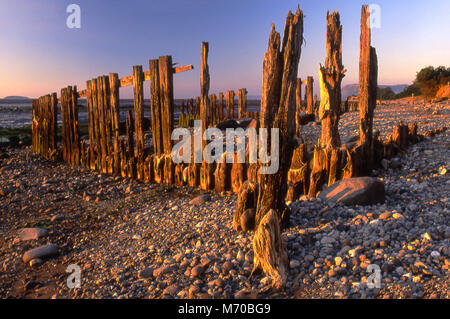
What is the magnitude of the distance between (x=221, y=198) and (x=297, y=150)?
1.56 metres

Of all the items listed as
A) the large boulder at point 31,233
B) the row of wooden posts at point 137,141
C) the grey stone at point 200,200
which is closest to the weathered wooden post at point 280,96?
the row of wooden posts at point 137,141

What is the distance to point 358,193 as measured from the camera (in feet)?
16.1

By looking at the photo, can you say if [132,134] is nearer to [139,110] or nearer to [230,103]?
[139,110]

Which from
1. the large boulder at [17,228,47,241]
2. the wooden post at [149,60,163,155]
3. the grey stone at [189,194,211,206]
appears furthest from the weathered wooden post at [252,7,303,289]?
the wooden post at [149,60,163,155]

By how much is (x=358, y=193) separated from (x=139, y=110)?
209 inches

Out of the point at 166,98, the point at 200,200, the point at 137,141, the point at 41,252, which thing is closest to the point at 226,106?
the point at 137,141

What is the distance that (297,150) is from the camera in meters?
5.84

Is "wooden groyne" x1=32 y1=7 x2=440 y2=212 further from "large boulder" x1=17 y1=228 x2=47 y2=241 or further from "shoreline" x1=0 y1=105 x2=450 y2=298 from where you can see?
"large boulder" x1=17 y1=228 x2=47 y2=241

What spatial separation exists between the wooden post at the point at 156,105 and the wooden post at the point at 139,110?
49cm

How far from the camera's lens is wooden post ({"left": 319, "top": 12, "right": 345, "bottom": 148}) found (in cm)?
677

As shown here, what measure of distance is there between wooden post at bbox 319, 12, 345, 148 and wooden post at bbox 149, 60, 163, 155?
3.37m
